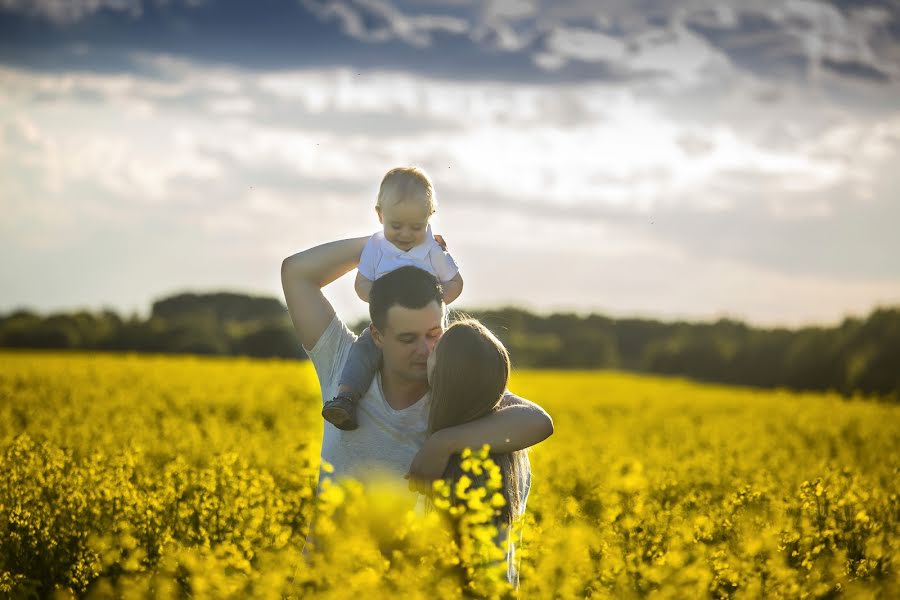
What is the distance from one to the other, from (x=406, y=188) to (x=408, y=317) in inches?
69.2

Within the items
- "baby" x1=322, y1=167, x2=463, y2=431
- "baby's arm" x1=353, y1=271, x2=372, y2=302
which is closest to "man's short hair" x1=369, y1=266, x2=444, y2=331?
"baby" x1=322, y1=167, x2=463, y2=431

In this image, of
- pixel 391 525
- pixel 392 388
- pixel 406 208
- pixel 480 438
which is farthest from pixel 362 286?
pixel 480 438

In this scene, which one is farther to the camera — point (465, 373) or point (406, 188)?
point (406, 188)

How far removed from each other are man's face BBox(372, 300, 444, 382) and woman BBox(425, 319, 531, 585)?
0.74ft

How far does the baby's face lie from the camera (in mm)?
5793

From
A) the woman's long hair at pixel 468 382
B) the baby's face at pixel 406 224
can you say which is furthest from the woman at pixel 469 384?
the baby's face at pixel 406 224

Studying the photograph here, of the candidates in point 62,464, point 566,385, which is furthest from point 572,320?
point 62,464

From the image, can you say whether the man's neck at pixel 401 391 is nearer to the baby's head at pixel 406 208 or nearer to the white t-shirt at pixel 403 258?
the white t-shirt at pixel 403 258

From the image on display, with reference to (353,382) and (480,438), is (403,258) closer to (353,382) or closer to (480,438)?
(353,382)

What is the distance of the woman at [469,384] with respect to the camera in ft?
12.6

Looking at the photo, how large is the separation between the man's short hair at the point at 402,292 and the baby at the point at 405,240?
56 cm

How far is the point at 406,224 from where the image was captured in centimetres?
582

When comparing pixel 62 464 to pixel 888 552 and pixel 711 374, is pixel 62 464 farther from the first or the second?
→ pixel 711 374

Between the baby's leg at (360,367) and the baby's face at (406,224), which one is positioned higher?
the baby's face at (406,224)
